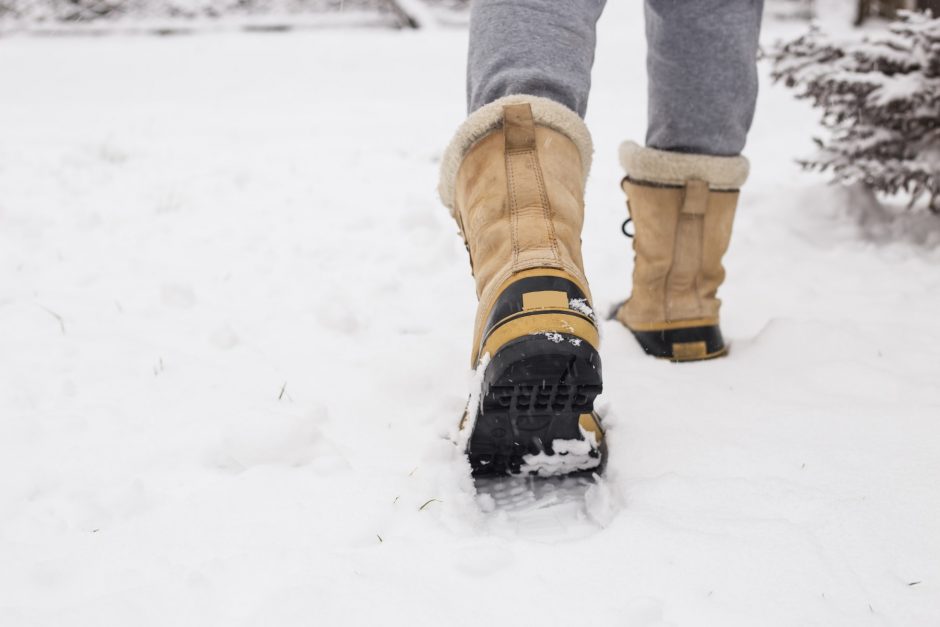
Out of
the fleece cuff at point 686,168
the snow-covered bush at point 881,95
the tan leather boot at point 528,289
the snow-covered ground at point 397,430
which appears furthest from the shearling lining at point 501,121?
the snow-covered bush at point 881,95

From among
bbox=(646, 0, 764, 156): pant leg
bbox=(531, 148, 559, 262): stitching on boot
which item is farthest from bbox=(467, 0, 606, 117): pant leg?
bbox=(646, 0, 764, 156): pant leg

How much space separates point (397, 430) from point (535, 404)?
35 cm

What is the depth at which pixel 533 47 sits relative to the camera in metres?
1.06

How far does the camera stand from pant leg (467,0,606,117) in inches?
41.4

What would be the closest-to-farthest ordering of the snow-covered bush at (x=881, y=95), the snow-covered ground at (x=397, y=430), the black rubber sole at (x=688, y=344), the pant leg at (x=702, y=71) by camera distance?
the snow-covered ground at (x=397, y=430) < the pant leg at (x=702, y=71) < the black rubber sole at (x=688, y=344) < the snow-covered bush at (x=881, y=95)

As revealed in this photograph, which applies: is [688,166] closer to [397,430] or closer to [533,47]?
[533,47]

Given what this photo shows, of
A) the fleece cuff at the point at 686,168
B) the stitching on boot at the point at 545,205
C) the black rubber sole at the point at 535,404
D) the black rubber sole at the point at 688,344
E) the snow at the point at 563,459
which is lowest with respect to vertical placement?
the black rubber sole at the point at 688,344

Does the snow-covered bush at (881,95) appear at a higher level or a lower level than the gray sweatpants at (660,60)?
lower

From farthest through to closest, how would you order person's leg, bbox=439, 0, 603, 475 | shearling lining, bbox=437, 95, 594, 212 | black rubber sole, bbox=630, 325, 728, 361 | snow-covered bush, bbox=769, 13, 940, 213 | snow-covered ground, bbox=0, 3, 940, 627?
snow-covered bush, bbox=769, 13, 940, 213, black rubber sole, bbox=630, 325, 728, 361, shearling lining, bbox=437, 95, 594, 212, person's leg, bbox=439, 0, 603, 475, snow-covered ground, bbox=0, 3, 940, 627

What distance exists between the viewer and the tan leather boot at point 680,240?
1419mm

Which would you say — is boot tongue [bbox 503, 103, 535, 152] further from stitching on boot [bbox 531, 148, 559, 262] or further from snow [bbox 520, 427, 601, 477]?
snow [bbox 520, 427, 601, 477]

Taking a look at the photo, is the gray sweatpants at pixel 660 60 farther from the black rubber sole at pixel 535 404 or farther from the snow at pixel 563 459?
the snow at pixel 563 459

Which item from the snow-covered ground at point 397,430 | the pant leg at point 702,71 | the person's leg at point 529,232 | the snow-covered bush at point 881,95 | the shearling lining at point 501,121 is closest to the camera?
the snow-covered ground at point 397,430

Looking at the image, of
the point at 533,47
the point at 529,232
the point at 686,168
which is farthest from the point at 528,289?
the point at 686,168
